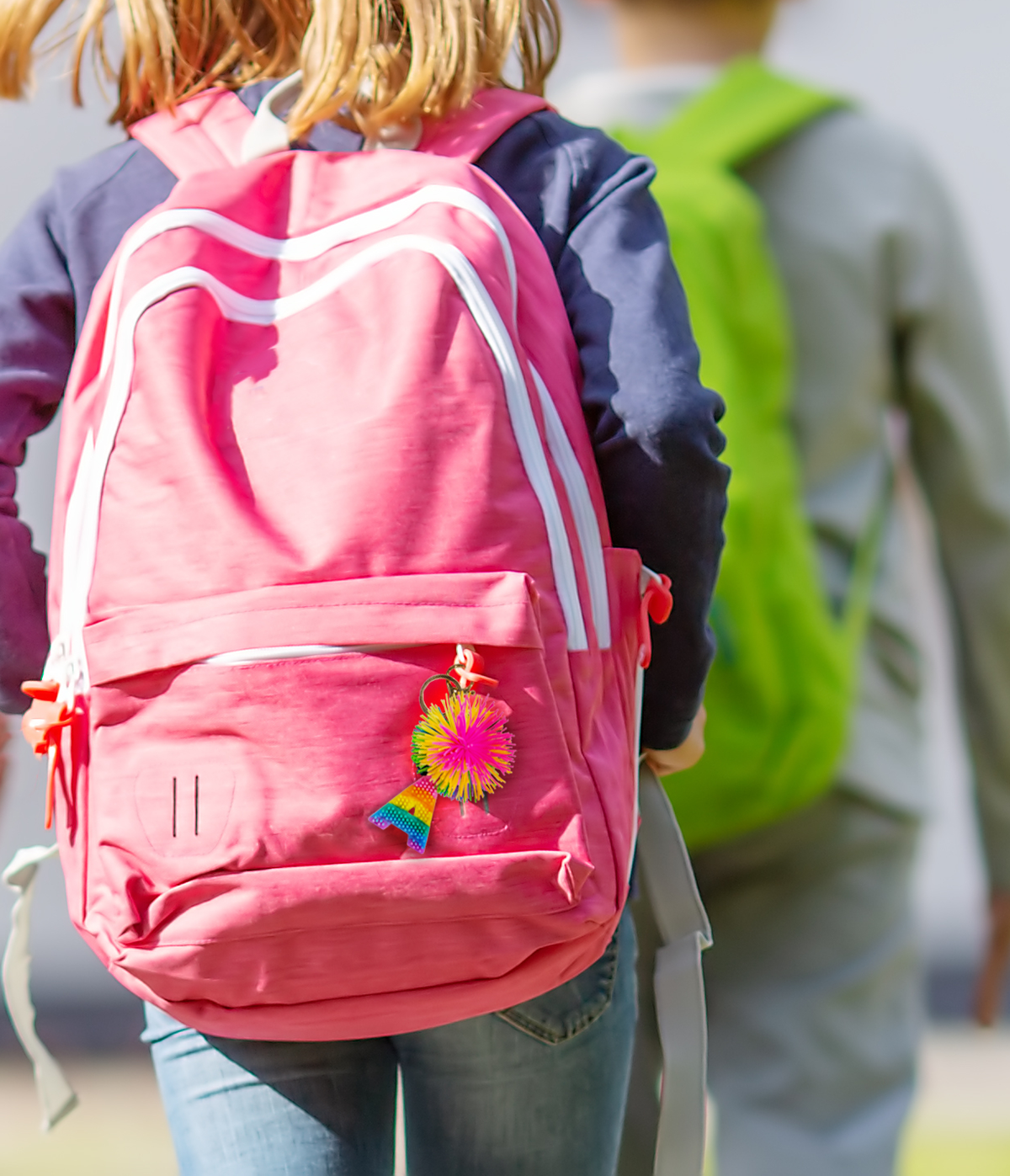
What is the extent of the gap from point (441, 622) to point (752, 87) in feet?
3.83

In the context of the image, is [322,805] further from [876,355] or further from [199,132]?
[876,355]

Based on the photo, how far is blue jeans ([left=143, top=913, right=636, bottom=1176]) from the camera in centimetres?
117

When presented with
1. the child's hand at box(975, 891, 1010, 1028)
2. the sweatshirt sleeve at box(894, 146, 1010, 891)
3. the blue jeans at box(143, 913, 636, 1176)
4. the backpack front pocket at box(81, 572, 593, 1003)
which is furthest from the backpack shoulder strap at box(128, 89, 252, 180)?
the child's hand at box(975, 891, 1010, 1028)

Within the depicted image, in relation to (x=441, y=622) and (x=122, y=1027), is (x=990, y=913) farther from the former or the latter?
(x=122, y=1027)

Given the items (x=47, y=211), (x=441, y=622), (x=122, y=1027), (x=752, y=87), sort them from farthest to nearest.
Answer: (x=122, y=1027) < (x=752, y=87) < (x=47, y=211) < (x=441, y=622)

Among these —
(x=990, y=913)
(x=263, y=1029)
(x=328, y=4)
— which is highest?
(x=328, y=4)

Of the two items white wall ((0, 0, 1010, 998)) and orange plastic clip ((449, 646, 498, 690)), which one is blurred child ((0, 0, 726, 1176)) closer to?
orange plastic clip ((449, 646, 498, 690))

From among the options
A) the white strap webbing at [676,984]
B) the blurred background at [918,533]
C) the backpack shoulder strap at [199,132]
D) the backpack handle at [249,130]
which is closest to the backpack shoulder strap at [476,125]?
the backpack handle at [249,130]

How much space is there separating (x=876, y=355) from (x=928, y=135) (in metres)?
2.44

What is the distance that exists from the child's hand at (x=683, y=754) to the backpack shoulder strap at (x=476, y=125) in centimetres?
51

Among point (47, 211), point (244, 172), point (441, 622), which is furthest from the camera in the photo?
point (47, 211)

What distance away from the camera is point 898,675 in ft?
6.71

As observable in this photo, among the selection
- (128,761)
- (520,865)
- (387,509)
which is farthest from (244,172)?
(520,865)

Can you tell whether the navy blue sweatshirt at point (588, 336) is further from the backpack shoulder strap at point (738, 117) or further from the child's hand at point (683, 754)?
the backpack shoulder strap at point (738, 117)
